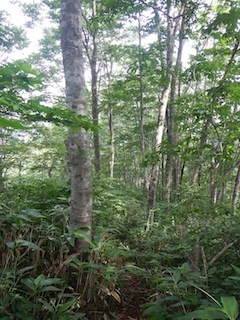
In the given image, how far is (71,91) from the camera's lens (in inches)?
118

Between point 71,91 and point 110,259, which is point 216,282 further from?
point 71,91

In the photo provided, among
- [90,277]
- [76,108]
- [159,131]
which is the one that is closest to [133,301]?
[90,277]

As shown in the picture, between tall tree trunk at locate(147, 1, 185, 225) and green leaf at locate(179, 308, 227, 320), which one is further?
tall tree trunk at locate(147, 1, 185, 225)

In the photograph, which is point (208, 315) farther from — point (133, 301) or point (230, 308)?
point (133, 301)

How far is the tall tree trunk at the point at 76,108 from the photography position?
3.00m

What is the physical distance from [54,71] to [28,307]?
1391cm

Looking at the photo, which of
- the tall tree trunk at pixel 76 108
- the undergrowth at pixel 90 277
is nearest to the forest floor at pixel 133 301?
the undergrowth at pixel 90 277

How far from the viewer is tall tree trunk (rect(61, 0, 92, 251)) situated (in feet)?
9.86

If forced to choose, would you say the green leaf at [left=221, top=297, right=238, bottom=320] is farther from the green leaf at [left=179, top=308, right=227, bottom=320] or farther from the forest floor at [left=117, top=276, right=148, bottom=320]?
the forest floor at [left=117, top=276, right=148, bottom=320]

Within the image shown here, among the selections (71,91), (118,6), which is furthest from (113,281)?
(118,6)

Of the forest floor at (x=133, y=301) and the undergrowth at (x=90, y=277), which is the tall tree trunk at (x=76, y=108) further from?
the forest floor at (x=133, y=301)

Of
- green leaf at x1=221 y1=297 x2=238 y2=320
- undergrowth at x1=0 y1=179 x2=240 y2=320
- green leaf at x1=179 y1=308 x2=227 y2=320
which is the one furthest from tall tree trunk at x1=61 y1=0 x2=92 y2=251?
green leaf at x1=221 y1=297 x2=238 y2=320

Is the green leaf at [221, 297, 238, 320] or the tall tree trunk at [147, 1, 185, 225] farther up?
the tall tree trunk at [147, 1, 185, 225]

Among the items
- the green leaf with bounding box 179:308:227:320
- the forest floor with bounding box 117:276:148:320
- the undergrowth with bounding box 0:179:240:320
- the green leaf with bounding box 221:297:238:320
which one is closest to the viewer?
the green leaf with bounding box 221:297:238:320
